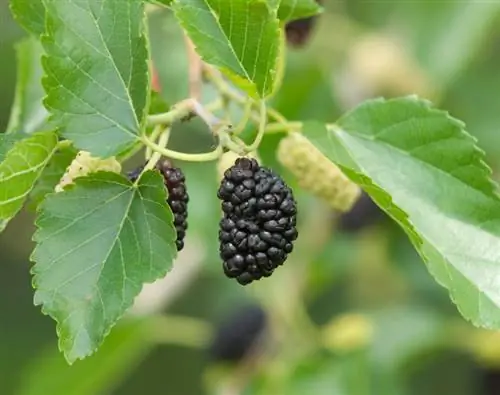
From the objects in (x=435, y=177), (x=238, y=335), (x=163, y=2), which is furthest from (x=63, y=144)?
(x=238, y=335)

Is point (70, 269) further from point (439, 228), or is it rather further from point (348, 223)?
point (348, 223)

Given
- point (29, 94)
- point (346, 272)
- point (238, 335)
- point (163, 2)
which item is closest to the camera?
point (163, 2)

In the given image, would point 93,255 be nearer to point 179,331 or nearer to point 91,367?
point 91,367

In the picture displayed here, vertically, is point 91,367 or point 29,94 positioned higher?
point 29,94

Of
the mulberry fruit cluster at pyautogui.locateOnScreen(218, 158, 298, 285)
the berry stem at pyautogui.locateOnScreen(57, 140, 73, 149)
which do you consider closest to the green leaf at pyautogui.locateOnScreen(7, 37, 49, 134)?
the berry stem at pyautogui.locateOnScreen(57, 140, 73, 149)

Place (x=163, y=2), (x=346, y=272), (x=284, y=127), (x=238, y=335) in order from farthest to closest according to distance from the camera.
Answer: (x=346, y=272) < (x=238, y=335) < (x=284, y=127) < (x=163, y=2)

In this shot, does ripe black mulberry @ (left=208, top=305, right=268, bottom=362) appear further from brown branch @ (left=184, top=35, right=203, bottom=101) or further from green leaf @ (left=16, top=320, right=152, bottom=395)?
brown branch @ (left=184, top=35, right=203, bottom=101)
